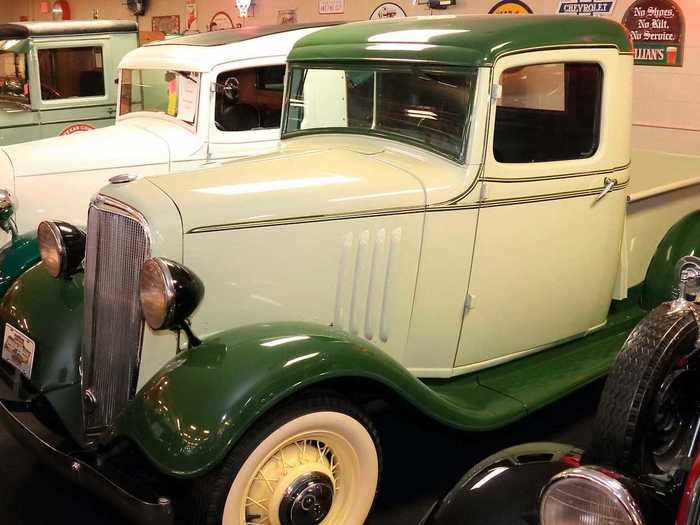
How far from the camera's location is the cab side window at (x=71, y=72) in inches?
258

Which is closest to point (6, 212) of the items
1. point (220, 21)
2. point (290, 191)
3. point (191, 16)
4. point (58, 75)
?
point (290, 191)

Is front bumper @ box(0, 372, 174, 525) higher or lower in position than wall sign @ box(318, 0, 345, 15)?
lower

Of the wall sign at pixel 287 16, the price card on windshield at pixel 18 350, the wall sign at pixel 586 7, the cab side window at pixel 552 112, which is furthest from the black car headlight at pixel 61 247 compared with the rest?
the wall sign at pixel 287 16

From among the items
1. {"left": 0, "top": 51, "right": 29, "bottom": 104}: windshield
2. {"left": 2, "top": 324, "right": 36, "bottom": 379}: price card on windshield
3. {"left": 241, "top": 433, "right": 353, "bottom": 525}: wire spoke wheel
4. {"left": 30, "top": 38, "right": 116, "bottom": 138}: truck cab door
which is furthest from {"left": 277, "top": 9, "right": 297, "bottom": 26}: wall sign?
{"left": 241, "top": 433, "right": 353, "bottom": 525}: wire spoke wheel

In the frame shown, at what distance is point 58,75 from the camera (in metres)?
6.66

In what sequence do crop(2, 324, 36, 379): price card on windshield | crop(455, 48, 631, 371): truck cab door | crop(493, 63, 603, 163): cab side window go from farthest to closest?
1. crop(493, 63, 603, 163): cab side window
2. crop(455, 48, 631, 371): truck cab door
3. crop(2, 324, 36, 379): price card on windshield

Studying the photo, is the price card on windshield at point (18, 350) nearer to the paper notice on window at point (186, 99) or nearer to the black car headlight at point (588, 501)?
the black car headlight at point (588, 501)

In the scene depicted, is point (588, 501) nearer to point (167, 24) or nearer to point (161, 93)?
point (161, 93)

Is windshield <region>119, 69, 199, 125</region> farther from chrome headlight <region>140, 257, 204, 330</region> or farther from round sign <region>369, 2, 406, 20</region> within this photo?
round sign <region>369, 2, 406, 20</region>

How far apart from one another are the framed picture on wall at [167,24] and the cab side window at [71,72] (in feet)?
15.3

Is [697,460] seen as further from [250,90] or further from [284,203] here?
[250,90]

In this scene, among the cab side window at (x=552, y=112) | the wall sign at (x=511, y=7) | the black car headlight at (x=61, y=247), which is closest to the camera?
the black car headlight at (x=61, y=247)

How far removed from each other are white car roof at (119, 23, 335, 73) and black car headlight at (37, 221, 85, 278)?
2306 mm

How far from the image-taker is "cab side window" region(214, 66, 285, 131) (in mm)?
5059
